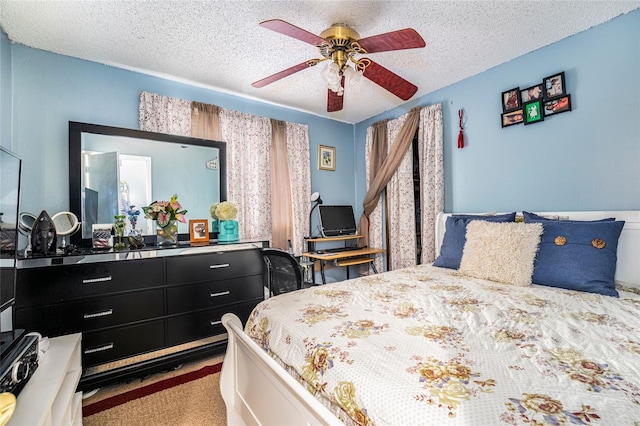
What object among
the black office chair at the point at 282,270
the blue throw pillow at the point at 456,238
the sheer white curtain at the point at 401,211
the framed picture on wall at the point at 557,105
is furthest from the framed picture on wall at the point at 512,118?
the black office chair at the point at 282,270

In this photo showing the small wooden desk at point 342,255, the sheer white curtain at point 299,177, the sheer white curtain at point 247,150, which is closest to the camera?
the sheer white curtain at point 247,150

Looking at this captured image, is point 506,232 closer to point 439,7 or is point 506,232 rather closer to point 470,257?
point 470,257

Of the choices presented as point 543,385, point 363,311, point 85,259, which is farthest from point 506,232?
point 85,259

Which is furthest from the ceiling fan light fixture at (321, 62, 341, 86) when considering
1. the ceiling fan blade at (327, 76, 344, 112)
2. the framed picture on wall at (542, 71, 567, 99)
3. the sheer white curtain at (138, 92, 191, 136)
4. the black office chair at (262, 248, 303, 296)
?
the framed picture on wall at (542, 71, 567, 99)

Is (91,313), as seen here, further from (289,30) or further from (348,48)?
(348,48)

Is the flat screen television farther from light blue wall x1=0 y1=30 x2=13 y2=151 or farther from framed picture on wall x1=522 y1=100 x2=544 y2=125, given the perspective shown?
light blue wall x1=0 y1=30 x2=13 y2=151

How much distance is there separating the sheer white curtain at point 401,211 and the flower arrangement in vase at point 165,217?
7.98ft

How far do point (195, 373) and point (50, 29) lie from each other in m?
2.65

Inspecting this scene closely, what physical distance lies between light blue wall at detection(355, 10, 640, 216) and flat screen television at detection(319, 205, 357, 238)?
1.32 metres

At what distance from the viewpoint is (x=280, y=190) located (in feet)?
11.0

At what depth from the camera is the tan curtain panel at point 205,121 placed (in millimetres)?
2793

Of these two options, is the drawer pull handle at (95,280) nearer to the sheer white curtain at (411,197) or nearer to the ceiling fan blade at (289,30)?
the ceiling fan blade at (289,30)

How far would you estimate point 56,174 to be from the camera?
2.21 m

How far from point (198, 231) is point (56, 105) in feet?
4.77
